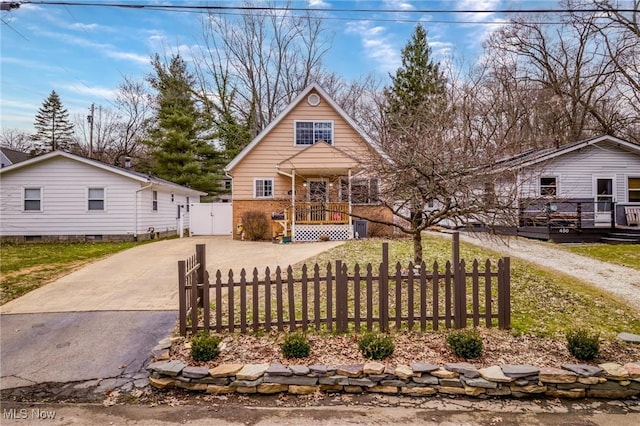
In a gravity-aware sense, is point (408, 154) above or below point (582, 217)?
above

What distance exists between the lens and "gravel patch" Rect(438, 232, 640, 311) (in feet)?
24.4

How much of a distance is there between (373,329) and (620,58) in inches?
957

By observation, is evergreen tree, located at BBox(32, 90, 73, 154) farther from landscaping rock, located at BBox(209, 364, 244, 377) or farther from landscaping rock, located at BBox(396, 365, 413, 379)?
landscaping rock, located at BBox(396, 365, 413, 379)

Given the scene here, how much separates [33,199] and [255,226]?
9.82m

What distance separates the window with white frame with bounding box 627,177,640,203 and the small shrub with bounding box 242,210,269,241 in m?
17.1

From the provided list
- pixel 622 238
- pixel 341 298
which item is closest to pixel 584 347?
pixel 341 298

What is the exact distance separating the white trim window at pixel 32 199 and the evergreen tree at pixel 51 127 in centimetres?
2502

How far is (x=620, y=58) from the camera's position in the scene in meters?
20.1

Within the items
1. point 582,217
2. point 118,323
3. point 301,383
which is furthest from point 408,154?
point 582,217

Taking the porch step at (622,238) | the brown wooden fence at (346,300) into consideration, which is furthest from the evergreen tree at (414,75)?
the brown wooden fence at (346,300)

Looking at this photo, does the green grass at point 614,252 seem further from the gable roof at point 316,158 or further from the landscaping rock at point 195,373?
the landscaping rock at point 195,373

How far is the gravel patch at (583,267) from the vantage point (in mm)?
7428

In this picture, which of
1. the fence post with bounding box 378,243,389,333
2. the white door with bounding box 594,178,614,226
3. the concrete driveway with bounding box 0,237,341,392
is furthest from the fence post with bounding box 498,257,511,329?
the white door with bounding box 594,178,614,226

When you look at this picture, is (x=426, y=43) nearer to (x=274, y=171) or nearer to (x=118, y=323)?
(x=274, y=171)
